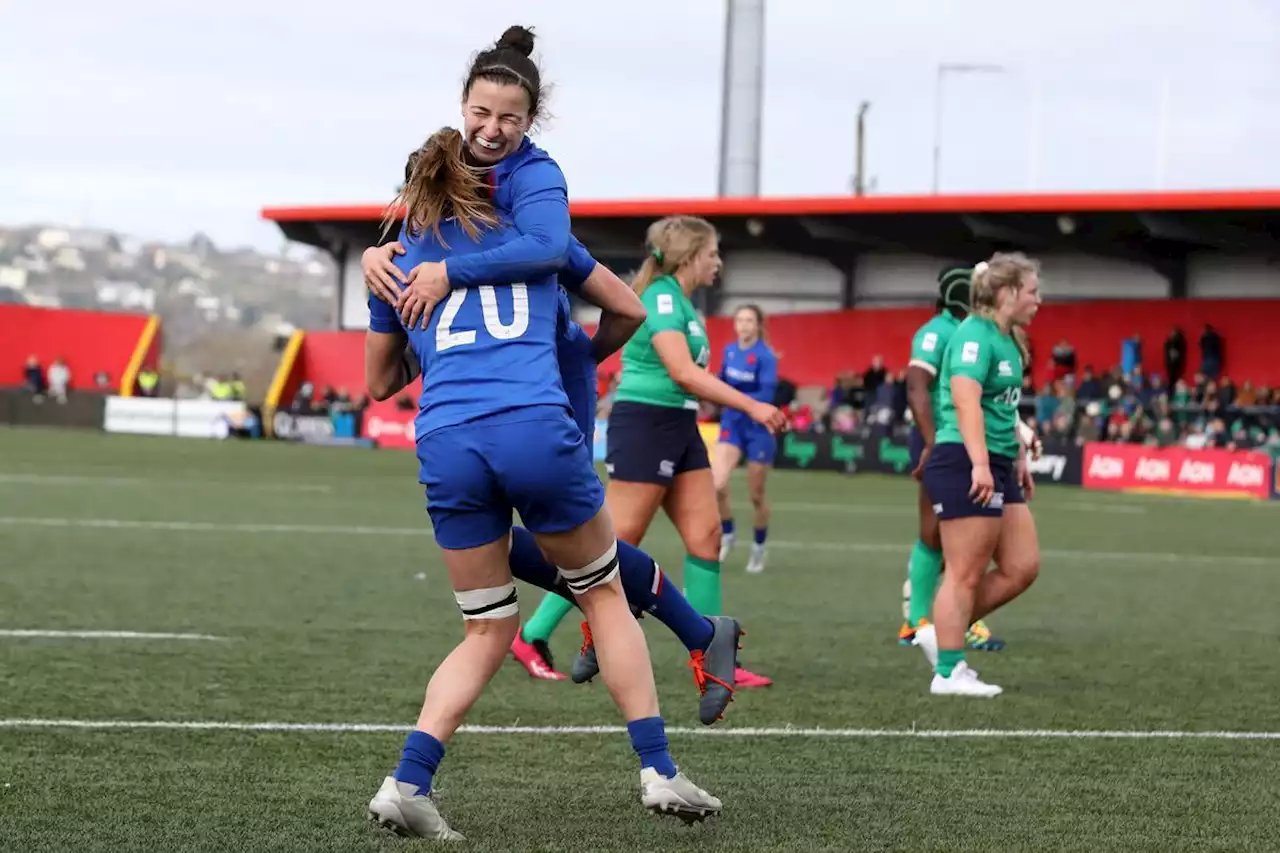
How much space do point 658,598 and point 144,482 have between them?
18.9 meters

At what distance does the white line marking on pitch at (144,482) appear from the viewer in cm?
2252

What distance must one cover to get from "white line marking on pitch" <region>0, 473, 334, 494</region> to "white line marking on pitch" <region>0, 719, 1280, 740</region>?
16.1 m

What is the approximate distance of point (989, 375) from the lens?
7.70 meters

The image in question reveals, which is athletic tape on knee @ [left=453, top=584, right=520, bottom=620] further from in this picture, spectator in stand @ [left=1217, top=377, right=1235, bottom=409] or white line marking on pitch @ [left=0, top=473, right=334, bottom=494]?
spectator in stand @ [left=1217, top=377, right=1235, bottom=409]

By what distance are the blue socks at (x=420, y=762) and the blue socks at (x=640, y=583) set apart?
0.63 metres

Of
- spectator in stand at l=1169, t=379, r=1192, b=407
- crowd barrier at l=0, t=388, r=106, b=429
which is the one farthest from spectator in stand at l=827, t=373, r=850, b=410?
crowd barrier at l=0, t=388, r=106, b=429

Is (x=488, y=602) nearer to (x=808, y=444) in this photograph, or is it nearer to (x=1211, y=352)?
(x=808, y=444)

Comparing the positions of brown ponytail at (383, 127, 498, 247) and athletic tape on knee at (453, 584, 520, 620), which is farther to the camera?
athletic tape on knee at (453, 584, 520, 620)

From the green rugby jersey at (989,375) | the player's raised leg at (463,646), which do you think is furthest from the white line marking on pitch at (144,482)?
the player's raised leg at (463,646)

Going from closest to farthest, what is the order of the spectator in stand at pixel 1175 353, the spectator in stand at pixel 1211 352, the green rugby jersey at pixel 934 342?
the green rugby jersey at pixel 934 342, the spectator in stand at pixel 1211 352, the spectator in stand at pixel 1175 353

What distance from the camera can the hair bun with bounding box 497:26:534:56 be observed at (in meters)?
4.70

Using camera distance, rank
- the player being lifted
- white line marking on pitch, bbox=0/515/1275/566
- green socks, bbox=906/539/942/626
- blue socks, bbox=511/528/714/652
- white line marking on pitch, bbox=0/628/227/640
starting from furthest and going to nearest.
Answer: white line marking on pitch, bbox=0/515/1275/566, green socks, bbox=906/539/942/626, white line marking on pitch, bbox=0/628/227/640, blue socks, bbox=511/528/714/652, the player being lifted

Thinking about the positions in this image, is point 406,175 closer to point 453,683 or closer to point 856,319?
point 453,683

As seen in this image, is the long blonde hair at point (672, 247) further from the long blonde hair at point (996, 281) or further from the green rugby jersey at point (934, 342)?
the green rugby jersey at point (934, 342)
